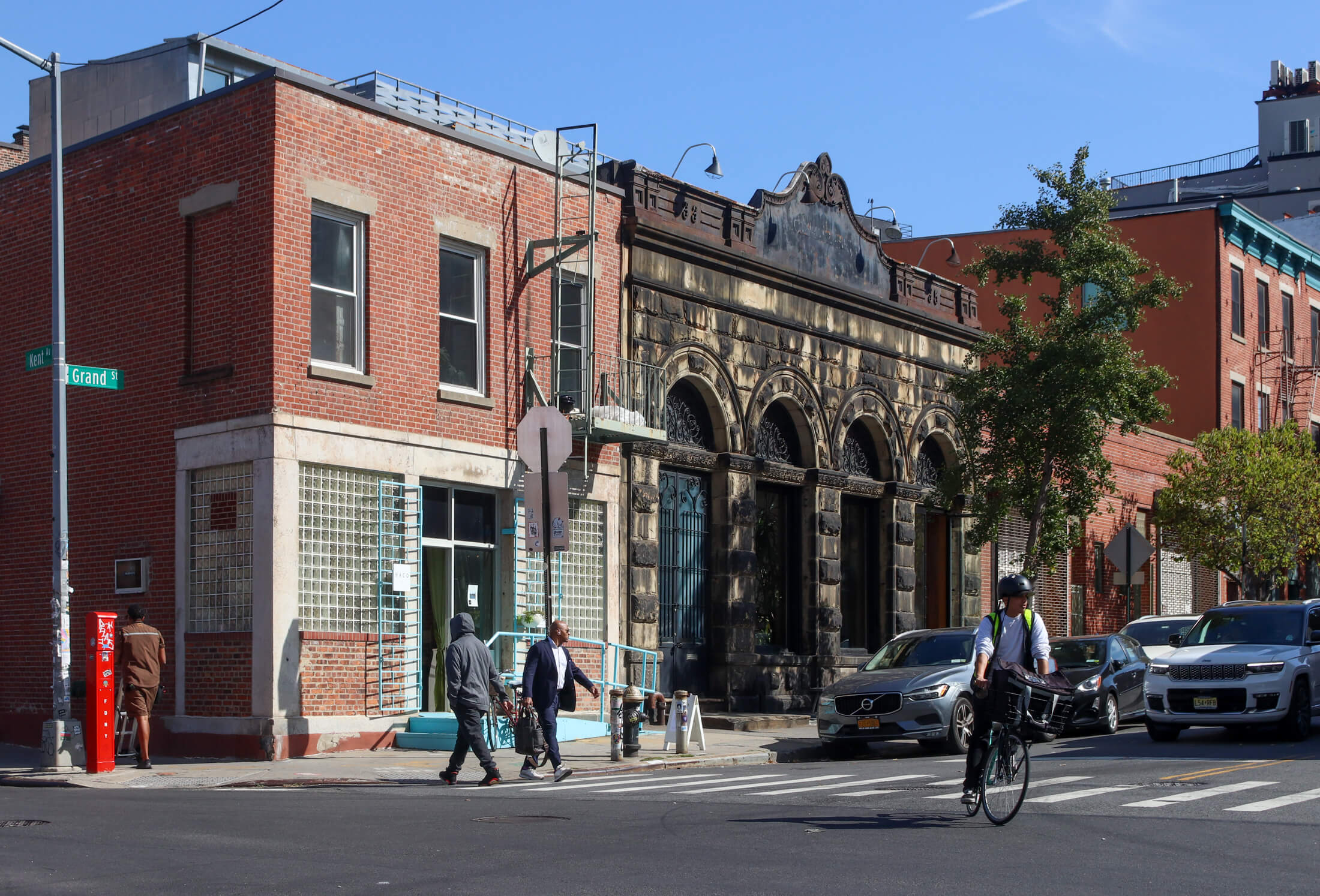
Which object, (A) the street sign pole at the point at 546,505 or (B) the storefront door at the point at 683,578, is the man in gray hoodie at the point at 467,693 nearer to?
(A) the street sign pole at the point at 546,505

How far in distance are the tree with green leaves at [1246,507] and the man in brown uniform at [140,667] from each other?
2643 centimetres

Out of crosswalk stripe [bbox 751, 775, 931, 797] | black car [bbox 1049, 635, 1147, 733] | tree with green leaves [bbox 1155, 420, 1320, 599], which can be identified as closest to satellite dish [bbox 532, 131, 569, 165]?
black car [bbox 1049, 635, 1147, 733]

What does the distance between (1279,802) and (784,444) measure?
1427 cm

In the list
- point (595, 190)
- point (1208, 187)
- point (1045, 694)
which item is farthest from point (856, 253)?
point (1208, 187)

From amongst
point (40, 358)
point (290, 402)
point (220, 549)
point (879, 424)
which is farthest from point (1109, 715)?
point (40, 358)

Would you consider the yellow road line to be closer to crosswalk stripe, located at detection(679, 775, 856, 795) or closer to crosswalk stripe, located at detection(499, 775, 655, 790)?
crosswalk stripe, located at detection(679, 775, 856, 795)

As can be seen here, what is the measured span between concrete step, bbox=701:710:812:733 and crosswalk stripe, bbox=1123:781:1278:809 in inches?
360

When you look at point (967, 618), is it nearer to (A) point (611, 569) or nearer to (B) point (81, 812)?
(A) point (611, 569)

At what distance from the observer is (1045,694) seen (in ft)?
36.2

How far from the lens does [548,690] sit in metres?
15.4

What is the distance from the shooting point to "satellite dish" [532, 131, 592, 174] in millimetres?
21453

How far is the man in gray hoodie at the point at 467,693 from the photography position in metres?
14.6

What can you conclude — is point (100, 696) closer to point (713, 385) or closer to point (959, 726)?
point (959, 726)

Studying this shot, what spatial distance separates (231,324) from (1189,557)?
2612cm
